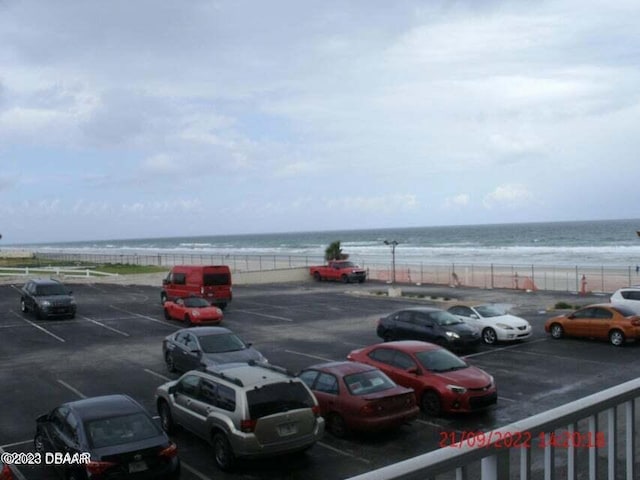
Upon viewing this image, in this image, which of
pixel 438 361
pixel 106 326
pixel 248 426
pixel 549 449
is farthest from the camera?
pixel 106 326

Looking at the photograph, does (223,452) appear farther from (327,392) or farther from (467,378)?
(467,378)

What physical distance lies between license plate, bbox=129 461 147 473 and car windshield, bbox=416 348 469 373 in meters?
7.61

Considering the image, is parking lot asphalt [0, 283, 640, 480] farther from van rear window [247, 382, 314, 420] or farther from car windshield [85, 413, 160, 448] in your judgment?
car windshield [85, 413, 160, 448]

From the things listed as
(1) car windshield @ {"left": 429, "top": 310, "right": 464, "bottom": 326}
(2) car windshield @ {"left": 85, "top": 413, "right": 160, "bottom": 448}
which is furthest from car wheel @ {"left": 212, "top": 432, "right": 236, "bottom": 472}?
(1) car windshield @ {"left": 429, "top": 310, "right": 464, "bottom": 326}

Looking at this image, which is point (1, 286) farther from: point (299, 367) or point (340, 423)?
point (340, 423)

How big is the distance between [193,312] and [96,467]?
19050mm

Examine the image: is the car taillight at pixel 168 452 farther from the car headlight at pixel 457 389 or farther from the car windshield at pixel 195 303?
the car windshield at pixel 195 303

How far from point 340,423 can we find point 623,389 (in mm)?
9786

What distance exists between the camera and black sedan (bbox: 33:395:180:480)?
365 inches

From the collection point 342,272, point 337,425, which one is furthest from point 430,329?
point 342,272

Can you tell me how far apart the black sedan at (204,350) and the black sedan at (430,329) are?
21.1ft

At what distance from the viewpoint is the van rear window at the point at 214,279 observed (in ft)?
106

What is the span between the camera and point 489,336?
77.7ft

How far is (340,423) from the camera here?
12898mm
